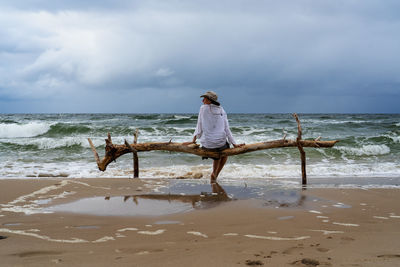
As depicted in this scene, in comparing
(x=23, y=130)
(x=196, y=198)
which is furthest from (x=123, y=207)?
(x=23, y=130)

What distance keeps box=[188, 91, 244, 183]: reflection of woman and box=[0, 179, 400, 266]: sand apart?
5.03 feet

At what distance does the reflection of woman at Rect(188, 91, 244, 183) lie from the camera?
682 cm

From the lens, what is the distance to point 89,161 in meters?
11.7

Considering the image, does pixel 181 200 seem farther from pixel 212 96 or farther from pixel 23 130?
pixel 23 130

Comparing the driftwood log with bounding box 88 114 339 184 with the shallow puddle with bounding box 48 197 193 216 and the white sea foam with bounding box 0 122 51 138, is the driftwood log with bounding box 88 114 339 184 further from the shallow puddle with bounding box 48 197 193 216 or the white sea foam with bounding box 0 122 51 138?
the white sea foam with bounding box 0 122 51 138

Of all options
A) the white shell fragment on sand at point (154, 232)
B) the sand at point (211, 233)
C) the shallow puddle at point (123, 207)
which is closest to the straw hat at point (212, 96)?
the sand at point (211, 233)

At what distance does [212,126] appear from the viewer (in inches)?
273

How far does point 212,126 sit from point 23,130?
21.2 m

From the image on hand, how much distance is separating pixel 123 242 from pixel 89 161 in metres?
8.83

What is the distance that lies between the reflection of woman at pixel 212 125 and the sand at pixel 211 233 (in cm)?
153

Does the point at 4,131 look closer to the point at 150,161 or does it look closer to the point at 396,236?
the point at 150,161

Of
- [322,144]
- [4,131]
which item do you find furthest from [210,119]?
[4,131]

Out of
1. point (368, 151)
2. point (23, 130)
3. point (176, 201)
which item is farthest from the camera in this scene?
point (23, 130)

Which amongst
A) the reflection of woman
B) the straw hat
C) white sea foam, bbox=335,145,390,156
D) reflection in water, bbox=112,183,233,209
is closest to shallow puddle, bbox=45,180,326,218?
reflection in water, bbox=112,183,233,209
